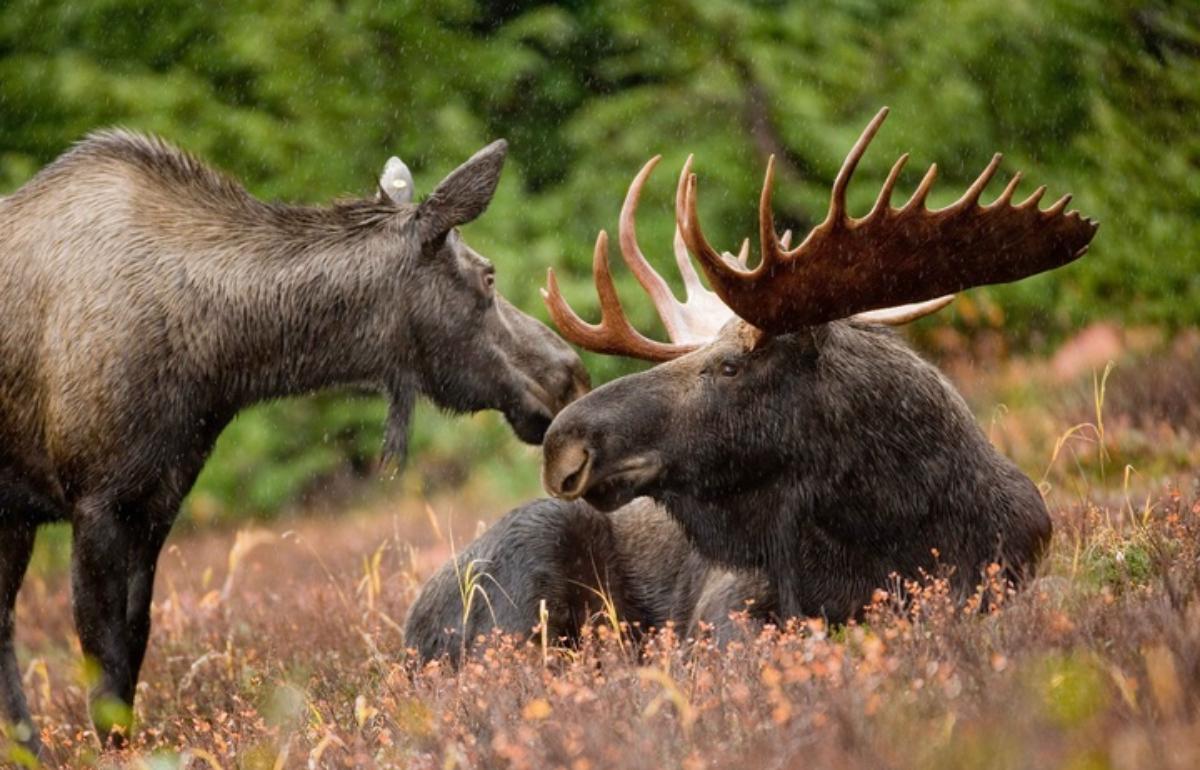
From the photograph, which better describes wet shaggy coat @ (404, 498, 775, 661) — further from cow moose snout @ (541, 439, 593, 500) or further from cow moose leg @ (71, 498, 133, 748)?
cow moose leg @ (71, 498, 133, 748)

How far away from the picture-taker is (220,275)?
5.76m

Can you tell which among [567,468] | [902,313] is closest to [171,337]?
[567,468]

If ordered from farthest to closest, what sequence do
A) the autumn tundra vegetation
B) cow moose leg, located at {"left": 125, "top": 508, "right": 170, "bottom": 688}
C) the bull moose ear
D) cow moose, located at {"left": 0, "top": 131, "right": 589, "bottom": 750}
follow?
the bull moose ear < cow moose leg, located at {"left": 125, "top": 508, "right": 170, "bottom": 688} < cow moose, located at {"left": 0, "top": 131, "right": 589, "bottom": 750} < the autumn tundra vegetation

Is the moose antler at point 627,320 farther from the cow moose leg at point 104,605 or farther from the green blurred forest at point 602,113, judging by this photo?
the green blurred forest at point 602,113

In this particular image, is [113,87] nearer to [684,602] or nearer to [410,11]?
[410,11]

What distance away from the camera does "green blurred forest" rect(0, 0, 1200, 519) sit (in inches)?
435

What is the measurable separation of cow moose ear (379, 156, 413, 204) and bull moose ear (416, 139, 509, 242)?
0.30 m

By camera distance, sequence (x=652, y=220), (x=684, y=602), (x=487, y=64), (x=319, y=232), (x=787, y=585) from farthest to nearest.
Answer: (x=487, y=64), (x=652, y=220), (x=319, y=232), (x=684, y=602), (x=787, y=585)

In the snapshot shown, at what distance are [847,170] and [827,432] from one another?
34.6 inches

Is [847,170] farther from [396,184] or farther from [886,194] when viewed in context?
[396,184]

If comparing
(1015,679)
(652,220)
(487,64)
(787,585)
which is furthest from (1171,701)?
(487,64)

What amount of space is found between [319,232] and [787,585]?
7.48ft

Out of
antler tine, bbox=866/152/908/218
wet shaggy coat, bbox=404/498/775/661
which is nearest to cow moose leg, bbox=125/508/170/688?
wet shaggy coat, bbox=404/498/775/661

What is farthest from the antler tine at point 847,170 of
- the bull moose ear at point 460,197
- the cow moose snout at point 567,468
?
the bull moose ear at point 460,197
